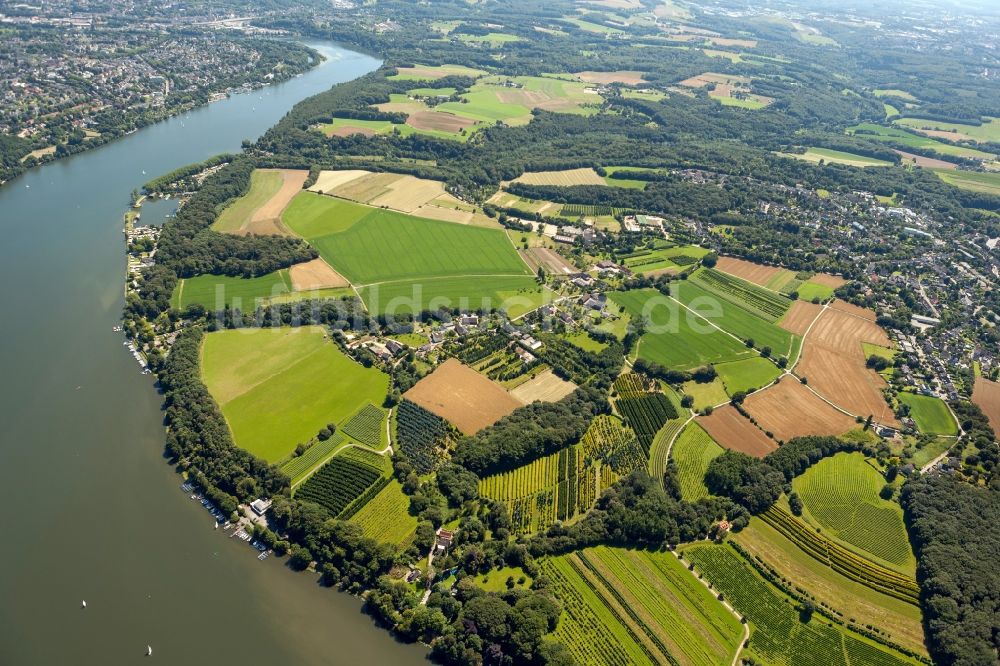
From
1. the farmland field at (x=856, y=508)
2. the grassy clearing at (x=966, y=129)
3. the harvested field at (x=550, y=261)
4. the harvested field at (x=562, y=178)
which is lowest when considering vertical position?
the farmland field at (x=856, y=508)

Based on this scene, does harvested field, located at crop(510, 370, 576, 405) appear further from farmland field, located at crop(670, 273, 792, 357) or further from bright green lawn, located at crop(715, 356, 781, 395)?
farmland field, located at crop(670, 273, 792, 357)

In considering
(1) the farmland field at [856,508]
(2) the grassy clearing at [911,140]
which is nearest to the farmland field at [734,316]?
(1) the farmland field at [856,508]

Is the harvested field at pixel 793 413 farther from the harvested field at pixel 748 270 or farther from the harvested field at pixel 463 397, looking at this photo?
the harvested field at pixel 463 397

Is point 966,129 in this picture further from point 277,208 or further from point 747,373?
point 277,208

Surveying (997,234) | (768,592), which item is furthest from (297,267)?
(997,234)

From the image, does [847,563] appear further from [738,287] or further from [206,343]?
[206,343]

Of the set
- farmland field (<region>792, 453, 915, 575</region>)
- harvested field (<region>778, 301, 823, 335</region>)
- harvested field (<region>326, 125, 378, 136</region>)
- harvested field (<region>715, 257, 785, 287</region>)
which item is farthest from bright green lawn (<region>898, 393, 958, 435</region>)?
harvested field (<region>326, 125, 378, 136</region>)

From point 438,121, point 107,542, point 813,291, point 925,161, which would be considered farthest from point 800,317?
point 438,121
